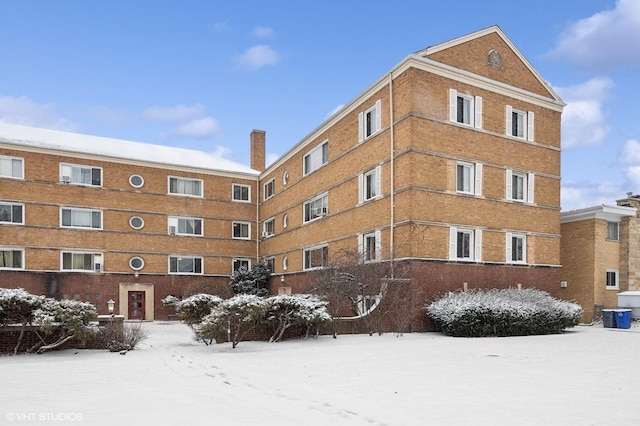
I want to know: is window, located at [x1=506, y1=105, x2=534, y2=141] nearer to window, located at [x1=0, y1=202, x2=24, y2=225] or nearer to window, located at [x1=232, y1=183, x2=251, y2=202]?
window, located at [x1=232, y1=183, x2=251, y2=202]

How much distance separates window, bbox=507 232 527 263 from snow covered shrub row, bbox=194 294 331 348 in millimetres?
10285

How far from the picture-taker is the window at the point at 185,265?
3431 cm

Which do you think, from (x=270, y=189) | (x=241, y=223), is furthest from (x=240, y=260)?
(x=270, y=189)

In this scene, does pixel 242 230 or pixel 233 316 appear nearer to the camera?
pixel 233 316

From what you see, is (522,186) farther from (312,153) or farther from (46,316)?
(46,316)

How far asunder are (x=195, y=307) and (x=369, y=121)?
12.2 meters

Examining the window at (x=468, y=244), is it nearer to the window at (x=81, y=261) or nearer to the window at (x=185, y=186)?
the window at (x=185, y=186)

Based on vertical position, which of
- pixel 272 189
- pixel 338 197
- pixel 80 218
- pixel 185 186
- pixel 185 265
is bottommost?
pixel 185 265

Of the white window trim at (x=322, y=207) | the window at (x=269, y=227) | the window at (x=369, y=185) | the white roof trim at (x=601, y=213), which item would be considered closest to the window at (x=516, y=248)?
the white roof trim at (x=601, y=213)

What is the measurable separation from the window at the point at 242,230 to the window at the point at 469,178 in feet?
63.4

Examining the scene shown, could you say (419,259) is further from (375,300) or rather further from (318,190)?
(318,190)

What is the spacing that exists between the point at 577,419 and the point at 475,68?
1919cm

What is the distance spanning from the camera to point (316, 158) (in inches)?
1168

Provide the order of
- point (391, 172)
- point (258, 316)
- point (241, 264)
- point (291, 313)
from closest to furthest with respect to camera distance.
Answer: point (258, 316)
point (291, 313)
point (391, 172)
point (241, 264)
